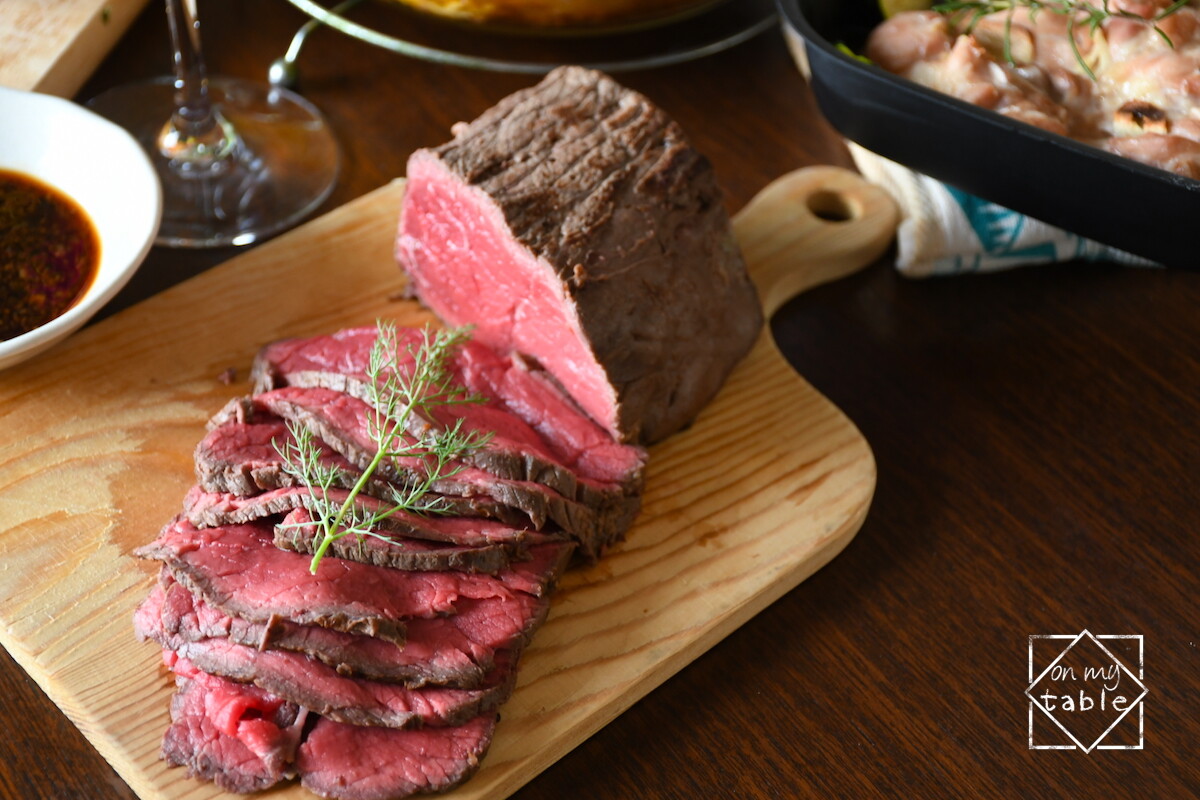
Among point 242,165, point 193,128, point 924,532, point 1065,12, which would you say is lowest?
point 924,532

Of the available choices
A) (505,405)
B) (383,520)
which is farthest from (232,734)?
(505,405)

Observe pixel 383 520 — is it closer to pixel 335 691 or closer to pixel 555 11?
pixel 335 691

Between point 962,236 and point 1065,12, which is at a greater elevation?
point 1065,12

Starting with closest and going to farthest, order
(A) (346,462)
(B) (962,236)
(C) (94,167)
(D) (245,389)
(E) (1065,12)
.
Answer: (A) (346,462) < (D) (245,389) < (C) (94,167) < (E) (1065,12) < (B) (962,236)

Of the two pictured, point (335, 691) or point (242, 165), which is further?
point (242, 165)

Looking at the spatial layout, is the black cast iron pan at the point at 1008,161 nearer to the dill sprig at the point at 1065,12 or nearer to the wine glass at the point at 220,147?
the dill sprig at the point at 1065,12

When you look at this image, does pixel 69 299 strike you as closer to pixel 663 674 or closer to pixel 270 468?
pixel 270 468
